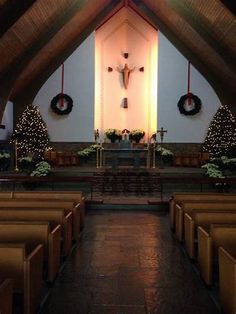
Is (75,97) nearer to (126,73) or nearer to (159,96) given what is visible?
(126,73)

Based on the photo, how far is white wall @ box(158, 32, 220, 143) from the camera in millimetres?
16000

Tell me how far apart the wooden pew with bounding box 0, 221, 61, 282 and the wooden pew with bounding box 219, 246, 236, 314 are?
1580mm

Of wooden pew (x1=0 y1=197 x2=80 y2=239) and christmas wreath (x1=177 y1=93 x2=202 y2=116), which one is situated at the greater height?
christmas wreath (x1=177 y1=93 x2=202 y2=116)

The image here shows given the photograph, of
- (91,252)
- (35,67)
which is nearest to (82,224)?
(91,252)

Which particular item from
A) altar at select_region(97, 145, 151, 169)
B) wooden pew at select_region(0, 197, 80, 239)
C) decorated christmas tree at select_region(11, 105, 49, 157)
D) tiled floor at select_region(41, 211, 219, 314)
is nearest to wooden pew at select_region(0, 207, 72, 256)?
tiled floor at select_region(41, 211, 219, 314)

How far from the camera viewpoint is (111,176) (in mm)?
11227

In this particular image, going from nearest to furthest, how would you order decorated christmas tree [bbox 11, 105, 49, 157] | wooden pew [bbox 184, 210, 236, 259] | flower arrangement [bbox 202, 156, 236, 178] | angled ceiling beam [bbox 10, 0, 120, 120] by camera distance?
1. wooden pew [bbox 184, 210, 236, 259]
2. flower arrangement [bbox 202, 156, 236, 178]
3. decorated christmas tree [bbox 11, 105, 49, 157]
4. angled ceiling beam [bbox 10, 0, 120, 120]

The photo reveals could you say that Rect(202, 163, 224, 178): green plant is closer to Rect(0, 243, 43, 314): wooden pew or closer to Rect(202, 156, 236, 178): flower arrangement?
Rect(202, 156, 236, 178): flower arrangement

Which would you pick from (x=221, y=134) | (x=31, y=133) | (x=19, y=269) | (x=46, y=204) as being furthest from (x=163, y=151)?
(x=19, y=269)

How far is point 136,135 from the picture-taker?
1525cm

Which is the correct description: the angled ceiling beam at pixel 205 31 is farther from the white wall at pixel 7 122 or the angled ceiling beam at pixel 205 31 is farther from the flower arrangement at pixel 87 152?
the white wall at pixel 7 122

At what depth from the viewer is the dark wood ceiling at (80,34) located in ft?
34.2

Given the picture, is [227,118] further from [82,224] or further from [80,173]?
[82,224]

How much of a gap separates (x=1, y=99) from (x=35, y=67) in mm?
2162
